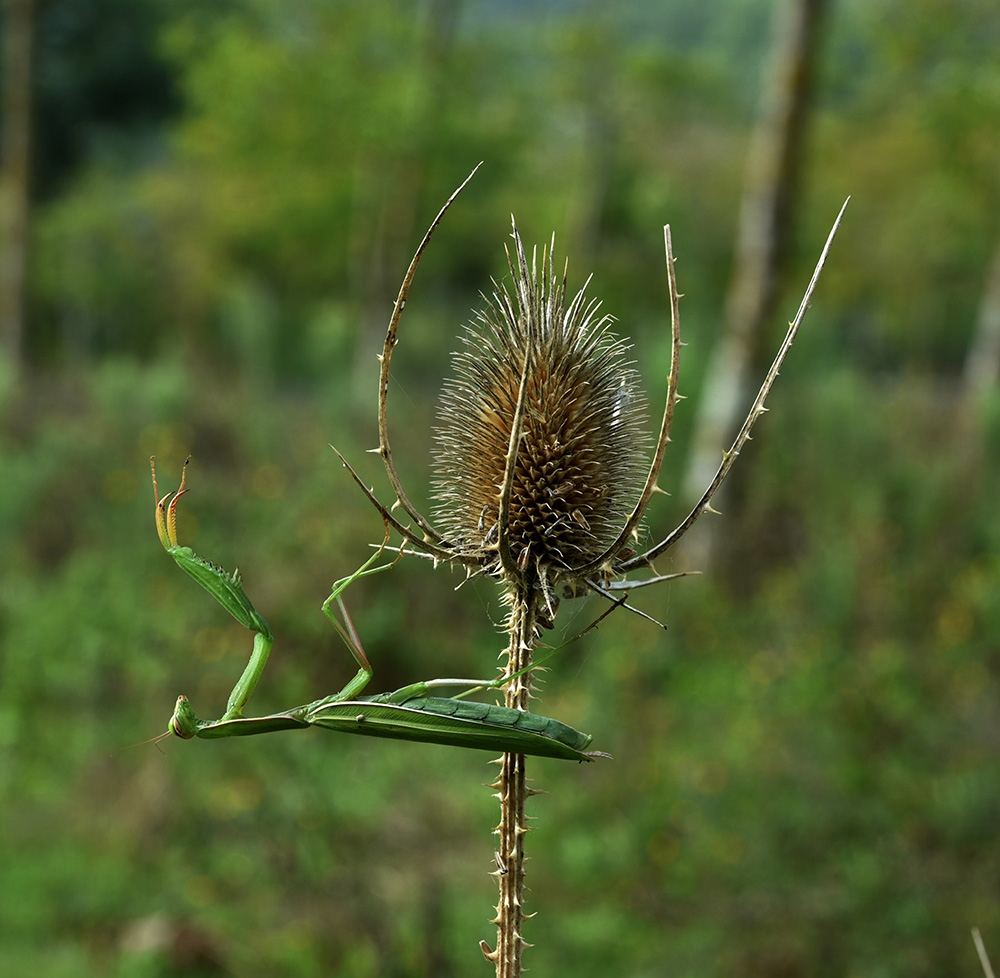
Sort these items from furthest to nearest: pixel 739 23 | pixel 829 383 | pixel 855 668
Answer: pixel 739 23 < pixel 829 383 < pixel 855 668

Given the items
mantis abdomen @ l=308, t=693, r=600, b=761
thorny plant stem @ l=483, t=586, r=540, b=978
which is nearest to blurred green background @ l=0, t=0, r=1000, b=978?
mantis abdomen @ l=308, t=693, r=600, b=761

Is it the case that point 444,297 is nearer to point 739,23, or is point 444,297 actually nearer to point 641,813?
point 739,23

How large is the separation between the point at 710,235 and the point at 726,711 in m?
24.1

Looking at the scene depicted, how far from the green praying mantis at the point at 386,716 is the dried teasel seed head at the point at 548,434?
0.62 feet

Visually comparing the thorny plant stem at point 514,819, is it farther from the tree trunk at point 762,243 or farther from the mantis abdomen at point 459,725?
the tree trunk at point 762,243

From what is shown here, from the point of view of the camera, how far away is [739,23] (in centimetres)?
3641

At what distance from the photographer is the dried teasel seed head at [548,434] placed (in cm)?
156

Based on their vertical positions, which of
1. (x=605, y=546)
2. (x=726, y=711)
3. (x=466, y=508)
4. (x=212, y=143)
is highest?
(x=212, y=143)

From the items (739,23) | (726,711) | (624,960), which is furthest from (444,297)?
(624,960)

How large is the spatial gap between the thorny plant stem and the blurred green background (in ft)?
3.78

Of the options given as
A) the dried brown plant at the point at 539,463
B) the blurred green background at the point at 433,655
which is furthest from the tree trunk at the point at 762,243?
the dried brown plant at the point at 539,463

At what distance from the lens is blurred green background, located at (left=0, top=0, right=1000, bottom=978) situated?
18.4 feet

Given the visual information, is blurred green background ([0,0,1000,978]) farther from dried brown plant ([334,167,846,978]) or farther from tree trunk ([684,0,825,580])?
dried brown plant ([334,167,846,978])

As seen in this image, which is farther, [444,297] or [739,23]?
[739,23]
